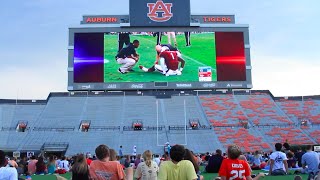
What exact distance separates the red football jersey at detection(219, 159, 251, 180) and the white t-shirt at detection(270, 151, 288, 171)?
6.92 m

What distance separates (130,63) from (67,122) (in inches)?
355

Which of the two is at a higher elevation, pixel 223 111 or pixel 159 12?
pixel 159 12

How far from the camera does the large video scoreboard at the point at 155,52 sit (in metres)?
45.2

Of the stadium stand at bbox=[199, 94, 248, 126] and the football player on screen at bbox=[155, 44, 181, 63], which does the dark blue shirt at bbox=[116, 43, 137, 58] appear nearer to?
the football player on screen at bbox=[155, 44, 181, 63]

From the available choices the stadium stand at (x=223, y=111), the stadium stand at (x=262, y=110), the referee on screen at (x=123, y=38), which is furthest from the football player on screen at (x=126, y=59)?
the stadium stand at (x=262, y=110)

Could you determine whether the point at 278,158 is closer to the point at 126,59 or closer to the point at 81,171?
the point at 81,171

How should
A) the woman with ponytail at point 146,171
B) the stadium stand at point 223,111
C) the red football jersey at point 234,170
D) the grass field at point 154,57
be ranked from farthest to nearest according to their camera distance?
the stadium stand at point 223,111
the grass field at point 154,57
the woman with ponytail at point 146,171
the red football jersey at point 234,170

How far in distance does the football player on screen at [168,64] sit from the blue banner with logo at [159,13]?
11.4 feet

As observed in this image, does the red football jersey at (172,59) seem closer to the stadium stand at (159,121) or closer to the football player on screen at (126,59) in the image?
the football player on screen at (126,59)

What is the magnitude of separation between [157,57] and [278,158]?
32.5m

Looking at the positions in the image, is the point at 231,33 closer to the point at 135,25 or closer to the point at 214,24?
the point at 214,24

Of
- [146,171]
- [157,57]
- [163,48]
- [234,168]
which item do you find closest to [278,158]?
[146,171]

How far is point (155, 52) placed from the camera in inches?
1800

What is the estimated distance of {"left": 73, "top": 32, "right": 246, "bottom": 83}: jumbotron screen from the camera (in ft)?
148
